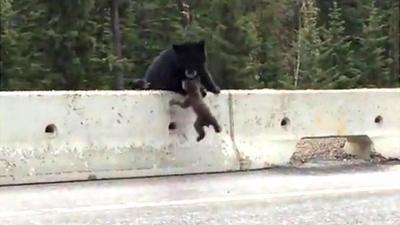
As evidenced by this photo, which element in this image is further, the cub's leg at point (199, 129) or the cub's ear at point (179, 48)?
the cub's ear at point (179, 48)

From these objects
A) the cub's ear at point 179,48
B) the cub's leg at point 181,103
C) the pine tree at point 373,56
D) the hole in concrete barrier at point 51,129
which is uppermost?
the cub's ear at point 179,48

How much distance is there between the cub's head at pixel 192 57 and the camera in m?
9.91

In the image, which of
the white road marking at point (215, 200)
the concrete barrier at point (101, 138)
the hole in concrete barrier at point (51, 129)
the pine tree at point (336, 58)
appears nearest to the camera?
the white road marking at point (215, 200)

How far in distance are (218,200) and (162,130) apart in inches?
65.6

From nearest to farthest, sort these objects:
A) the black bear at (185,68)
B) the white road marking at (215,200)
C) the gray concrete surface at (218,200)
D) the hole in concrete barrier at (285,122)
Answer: the gray concrete surface at (218,200) < the white road marking at (215,200) < the black bear at (185,68) < the hole in concrete barrier at (285,122)

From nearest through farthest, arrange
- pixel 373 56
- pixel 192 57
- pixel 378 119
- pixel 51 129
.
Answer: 1. pixel 51 129
2. pixel 192 57
3. pixel 378 119
4. pixel 373 56

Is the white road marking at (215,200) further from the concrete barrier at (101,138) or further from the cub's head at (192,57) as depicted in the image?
the cub's head at (192,57)

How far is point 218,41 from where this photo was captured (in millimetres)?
24453

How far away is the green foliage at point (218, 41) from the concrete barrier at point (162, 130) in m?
12.4

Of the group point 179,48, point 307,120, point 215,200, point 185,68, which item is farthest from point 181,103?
point 215,200

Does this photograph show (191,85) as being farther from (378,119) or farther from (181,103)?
(378,119)

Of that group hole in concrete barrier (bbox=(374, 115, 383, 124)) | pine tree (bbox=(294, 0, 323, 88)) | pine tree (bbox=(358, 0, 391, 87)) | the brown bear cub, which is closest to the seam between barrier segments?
the brown bear cub

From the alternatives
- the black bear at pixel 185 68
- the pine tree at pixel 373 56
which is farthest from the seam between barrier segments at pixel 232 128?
the pine tree at pixel 373 56

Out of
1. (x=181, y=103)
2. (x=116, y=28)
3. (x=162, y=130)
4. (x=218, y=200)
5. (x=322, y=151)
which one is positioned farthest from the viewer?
(x=116, y=28)
